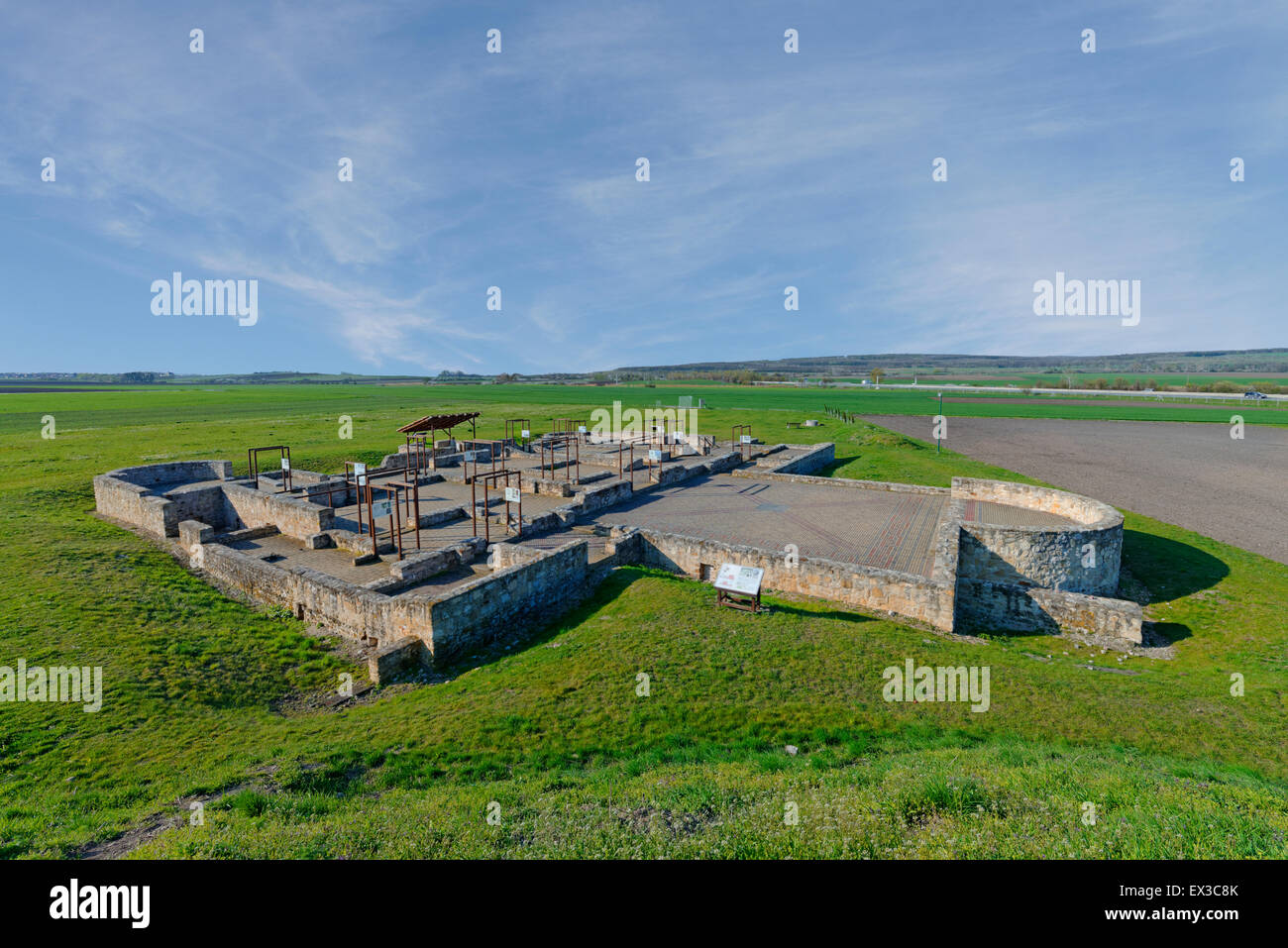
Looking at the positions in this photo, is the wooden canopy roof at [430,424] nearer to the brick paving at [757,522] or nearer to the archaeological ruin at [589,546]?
the archaeological ruin at [589,546]

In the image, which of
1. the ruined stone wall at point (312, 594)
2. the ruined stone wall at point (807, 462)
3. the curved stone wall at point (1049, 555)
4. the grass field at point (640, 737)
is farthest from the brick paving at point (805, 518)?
the ruined stone wall at point (312, 594)

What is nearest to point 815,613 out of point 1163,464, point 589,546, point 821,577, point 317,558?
point 821,577

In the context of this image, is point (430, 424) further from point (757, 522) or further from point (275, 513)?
point (757, 522)

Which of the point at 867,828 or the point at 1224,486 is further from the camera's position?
the point at 1224,486

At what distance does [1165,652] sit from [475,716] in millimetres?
14153

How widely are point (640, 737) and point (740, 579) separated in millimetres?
4851

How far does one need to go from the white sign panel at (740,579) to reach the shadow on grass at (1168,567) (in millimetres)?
11244

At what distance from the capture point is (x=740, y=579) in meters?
12.0

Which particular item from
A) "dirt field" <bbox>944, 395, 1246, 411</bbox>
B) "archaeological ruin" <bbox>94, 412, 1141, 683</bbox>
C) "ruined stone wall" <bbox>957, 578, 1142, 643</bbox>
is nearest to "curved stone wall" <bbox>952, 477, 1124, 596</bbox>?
"archaeological ruin" <bbox>94, 412, 1141, 683</bbox>
